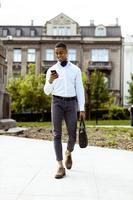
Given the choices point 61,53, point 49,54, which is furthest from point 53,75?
point 49,54

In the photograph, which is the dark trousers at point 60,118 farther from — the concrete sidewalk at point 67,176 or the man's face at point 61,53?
the man's face at point 61,53

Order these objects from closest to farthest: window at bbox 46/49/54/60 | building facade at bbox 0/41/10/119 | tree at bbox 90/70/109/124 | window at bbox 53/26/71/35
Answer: building facade at bbox 0/41/10/119 < tree at bbox 90/70/109/124 < window at bbox 46/49/54/60 < window at bbox 53/26/71/35

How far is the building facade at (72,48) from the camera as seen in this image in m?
68.4

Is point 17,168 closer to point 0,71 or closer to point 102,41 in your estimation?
point 0,71

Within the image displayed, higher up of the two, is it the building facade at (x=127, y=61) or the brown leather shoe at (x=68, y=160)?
the building facade at (x=127, y=61)

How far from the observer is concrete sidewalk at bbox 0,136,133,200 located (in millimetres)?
5801

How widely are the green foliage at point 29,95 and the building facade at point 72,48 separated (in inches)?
498

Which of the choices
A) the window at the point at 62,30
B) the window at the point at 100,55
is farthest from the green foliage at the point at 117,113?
the window at the point at 62,30

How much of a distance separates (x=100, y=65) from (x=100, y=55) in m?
→ 1.34

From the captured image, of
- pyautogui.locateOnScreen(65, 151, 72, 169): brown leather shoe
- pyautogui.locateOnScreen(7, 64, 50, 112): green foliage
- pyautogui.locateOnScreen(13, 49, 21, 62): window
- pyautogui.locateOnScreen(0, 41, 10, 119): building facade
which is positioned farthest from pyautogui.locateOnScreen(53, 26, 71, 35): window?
pyautogui.locateOnScreen(65, 151, 72, 169): brown leather shoe

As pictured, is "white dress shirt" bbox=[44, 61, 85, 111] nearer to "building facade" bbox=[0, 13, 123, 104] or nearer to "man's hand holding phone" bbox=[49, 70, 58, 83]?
"man's hand holding phone" bbox=[49, 70, 58, 83]

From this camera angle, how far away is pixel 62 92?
741 centimetres

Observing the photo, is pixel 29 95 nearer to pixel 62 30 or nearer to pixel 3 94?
pixel 62 30

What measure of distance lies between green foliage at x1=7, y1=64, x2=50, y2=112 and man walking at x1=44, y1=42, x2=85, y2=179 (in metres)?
45.4
